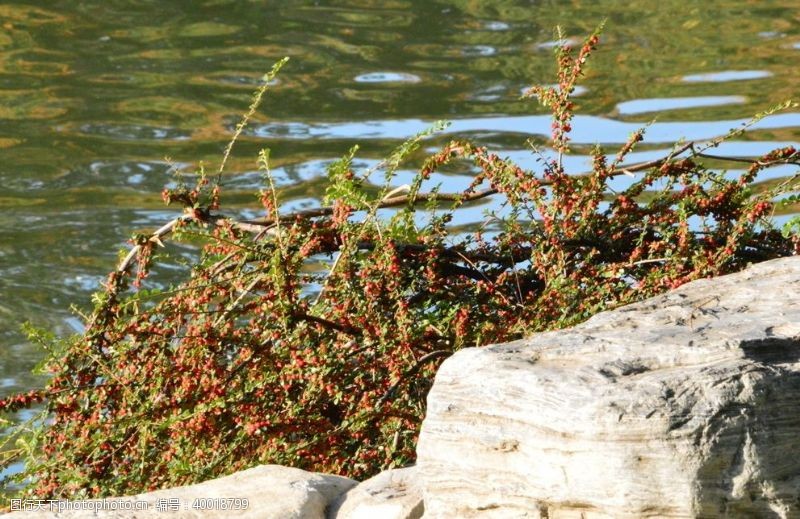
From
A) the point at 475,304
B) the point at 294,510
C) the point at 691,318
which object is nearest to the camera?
the point at 691,318

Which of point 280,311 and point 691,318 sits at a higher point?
point 691,318

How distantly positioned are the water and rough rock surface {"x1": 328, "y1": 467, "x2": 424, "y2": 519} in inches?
117

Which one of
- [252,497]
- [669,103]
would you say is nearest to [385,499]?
[252,497]

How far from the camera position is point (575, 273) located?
3326 millimetres

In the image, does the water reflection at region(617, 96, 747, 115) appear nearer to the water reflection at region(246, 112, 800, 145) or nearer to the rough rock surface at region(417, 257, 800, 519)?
the water reflection at region(246, 112, 800, 145)

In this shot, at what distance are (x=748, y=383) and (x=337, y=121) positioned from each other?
20.6 feet

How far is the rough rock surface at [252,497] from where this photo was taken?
2.73 meters

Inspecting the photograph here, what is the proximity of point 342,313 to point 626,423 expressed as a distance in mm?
1285

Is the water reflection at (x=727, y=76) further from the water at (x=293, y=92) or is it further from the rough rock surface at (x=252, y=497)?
the rough rock surface at (x=252, y=497)

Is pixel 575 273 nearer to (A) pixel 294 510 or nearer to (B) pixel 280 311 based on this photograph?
(B) pixel 280 311

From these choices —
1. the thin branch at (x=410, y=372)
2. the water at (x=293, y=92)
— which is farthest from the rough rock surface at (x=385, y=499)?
the water at (x=293, y=92)

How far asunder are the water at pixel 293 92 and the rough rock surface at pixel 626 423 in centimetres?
343

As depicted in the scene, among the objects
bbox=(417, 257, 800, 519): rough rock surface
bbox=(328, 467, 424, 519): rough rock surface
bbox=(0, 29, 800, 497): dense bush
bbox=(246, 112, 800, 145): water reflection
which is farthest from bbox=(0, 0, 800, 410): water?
bbox=(417, 257, 800, 519): rough rock surface

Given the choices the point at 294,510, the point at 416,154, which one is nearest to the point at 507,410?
the point at 294,510
